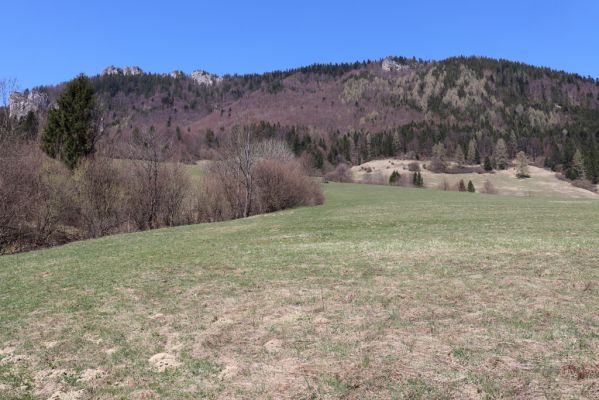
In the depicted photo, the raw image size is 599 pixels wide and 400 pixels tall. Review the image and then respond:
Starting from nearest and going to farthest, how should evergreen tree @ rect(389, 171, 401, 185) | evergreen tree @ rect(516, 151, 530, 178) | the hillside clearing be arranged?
the hillside clearing, evergreen tree @ rect(389, 171, 401, 185), evergreen tree @ rect(516, 151, 530, 178)

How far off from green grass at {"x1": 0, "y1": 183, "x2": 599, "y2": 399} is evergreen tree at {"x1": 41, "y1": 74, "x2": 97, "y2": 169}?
29476mm

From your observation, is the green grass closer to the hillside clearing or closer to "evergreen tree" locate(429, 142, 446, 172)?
the hillside clearing

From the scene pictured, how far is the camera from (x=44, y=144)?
1654 inches

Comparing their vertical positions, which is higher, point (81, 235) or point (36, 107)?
point (36, 107)

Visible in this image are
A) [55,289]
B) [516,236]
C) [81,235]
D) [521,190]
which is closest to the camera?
[55,289]

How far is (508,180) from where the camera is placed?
139 metres

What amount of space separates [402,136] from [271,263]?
630 ft

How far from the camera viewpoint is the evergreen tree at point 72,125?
136 feet

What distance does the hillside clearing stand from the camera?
116 metres

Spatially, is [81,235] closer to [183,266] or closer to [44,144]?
[44,144]

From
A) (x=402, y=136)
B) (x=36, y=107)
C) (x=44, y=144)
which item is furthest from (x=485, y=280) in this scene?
(x=402, y=136)

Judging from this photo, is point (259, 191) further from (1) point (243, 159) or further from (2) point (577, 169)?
(2) point (577, 169)

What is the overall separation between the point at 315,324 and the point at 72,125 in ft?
142

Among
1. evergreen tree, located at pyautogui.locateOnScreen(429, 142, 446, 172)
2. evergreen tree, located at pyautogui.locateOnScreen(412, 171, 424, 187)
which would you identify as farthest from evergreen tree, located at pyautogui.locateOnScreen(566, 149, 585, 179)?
evergreen tree, located at pyautogui.locateOnScreen(412, 171, 424, 187)
